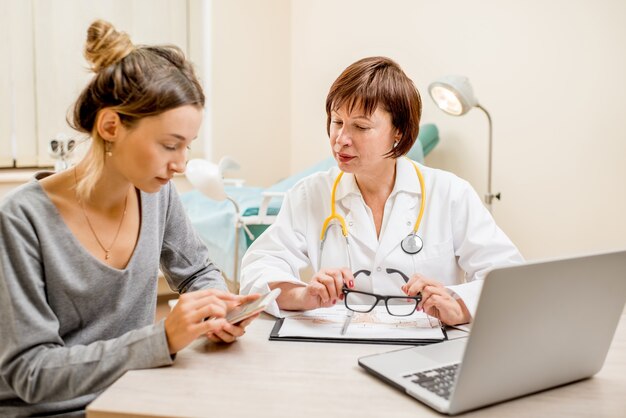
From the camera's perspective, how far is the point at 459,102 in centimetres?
264

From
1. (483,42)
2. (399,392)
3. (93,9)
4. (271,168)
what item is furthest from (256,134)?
(399,392)

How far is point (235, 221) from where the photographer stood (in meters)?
3.00

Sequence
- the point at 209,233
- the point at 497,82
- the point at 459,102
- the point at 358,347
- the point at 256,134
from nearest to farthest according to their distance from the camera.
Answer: the point at 358,347 → the point at 459,102 → the point at 497,82 → the point at 209,233 → the point at 256,134

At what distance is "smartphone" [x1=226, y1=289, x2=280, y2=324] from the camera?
43.1 inches

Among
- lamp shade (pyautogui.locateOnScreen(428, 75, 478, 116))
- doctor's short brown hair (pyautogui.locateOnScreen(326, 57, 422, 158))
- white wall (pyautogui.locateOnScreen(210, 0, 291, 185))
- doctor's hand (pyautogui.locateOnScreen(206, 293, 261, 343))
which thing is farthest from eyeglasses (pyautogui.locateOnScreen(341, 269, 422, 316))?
white wall (pyautogui.locateOnScreen(210, 0, 291, 185))

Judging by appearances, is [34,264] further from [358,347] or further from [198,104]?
[358,347]

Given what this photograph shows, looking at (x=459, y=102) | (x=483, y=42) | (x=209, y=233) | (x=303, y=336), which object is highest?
(x=483, y=42)

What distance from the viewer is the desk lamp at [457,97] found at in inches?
103

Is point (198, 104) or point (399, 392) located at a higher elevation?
point (198, 104)

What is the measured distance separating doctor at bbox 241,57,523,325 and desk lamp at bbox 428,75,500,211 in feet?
3.26

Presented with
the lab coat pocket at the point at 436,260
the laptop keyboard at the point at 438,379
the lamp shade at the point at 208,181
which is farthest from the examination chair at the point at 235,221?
the laptop keyboard at the point at 438,379

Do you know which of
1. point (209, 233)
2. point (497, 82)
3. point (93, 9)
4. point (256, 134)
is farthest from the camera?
point (256, 134)

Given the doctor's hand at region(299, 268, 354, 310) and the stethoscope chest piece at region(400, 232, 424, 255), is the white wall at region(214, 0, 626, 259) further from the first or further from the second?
the doctor's hand at region(299, 268, 354, 310)

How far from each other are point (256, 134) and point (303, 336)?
3430mm
